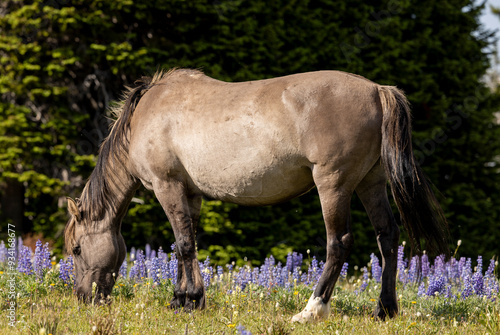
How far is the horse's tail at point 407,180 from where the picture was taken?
13.7ft

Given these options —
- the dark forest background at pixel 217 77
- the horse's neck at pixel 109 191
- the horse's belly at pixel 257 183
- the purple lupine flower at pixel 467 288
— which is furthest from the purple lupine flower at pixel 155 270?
the purple lupine flower at pixel 467 288

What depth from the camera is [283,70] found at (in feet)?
29.1

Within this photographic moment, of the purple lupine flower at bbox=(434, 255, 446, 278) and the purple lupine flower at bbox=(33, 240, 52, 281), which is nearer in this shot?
the purple lupine flower at bbox=(33, 240, 52, 281)

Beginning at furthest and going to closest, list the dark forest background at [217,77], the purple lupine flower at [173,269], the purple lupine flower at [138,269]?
the dark forest background at [217,77]
the purple lupine flower at [138,269]
the purple lupine flower at [173,269]

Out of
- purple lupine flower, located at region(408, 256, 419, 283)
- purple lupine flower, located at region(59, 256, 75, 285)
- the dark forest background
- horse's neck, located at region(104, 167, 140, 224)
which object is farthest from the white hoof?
the dark forest background

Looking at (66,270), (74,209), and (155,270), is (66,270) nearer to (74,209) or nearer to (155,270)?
(74,209)

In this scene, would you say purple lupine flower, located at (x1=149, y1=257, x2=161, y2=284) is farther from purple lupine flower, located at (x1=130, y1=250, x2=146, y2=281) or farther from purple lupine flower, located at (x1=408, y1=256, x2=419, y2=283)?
purple lupine flower, located at (x1=408, y1=256, x2=419, y2=283)

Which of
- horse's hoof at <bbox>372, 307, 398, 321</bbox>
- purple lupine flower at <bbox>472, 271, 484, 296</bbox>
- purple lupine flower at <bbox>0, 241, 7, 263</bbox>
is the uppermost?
purple lupine flower at <bbox>0, 241, 7, 263</bbox>

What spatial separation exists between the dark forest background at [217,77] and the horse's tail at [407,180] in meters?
4.15

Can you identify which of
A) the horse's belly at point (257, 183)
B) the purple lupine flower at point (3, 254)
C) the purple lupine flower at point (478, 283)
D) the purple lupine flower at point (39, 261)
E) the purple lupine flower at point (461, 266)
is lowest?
the purple lupine flower at point (478, 283)

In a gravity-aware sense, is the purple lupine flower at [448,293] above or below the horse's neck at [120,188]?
below

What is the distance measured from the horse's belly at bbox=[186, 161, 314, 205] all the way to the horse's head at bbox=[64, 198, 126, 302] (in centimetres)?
125

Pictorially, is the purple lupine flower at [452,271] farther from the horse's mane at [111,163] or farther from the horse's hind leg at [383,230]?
the horse's mane at [111,163]

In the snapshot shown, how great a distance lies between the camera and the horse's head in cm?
517
